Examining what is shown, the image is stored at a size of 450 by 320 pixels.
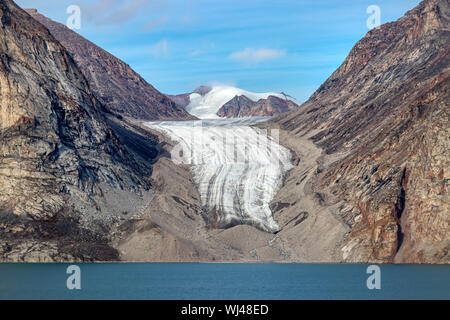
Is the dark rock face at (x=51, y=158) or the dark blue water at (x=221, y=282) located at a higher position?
the dark rock face at (x=51, y=158)

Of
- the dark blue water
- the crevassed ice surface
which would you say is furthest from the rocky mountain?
the dark blue water

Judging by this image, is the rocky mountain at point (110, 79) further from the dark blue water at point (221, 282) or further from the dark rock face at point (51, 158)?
the dark blue water at point (221, 282)

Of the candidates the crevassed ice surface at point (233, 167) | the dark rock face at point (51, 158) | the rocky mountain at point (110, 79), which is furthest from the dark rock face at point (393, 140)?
the rocky mountain at point (110, 79)

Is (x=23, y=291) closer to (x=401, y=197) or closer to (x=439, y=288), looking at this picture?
(x=439, y=288)

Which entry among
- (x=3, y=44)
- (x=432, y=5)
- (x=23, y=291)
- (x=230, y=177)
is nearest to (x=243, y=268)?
(x=23, y=291)

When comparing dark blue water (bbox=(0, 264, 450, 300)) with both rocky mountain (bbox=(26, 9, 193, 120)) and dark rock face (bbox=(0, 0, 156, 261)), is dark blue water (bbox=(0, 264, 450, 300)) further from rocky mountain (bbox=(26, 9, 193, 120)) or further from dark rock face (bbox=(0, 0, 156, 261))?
rocky mountain (bbox=(26, 9, 193, 120))

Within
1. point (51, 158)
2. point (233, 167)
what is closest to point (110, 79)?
point (233, 167)

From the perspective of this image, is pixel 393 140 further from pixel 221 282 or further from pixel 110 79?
pixel 110 79
